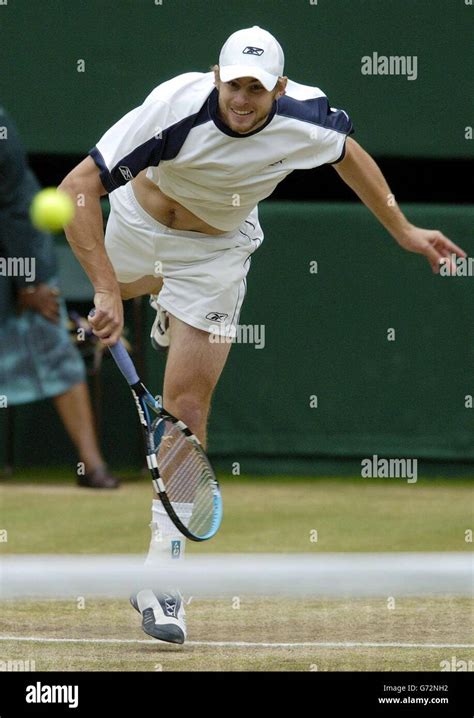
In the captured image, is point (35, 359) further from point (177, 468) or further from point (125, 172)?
point (125, 172)

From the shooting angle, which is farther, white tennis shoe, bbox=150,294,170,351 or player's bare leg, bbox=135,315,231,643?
white tennis shoe, bbox=150,294,170,351

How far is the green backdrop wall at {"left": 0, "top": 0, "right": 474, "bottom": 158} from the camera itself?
8.82 meters

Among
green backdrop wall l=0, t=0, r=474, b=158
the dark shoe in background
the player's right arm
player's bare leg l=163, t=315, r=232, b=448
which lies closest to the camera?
the player's right arm

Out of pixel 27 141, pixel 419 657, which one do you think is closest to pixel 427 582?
pixel 419 657

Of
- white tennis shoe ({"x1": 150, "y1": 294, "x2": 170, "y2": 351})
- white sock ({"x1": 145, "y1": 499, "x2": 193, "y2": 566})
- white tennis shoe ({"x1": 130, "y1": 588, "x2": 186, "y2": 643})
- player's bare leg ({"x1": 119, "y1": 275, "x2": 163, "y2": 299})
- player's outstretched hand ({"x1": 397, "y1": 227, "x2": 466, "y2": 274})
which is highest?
player's outstretched hand ({"x1": 397, "y1": 227, "x2": 466, "y2": 274})

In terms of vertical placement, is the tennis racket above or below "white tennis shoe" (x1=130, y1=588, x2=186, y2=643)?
above

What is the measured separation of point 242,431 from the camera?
29.0 ft

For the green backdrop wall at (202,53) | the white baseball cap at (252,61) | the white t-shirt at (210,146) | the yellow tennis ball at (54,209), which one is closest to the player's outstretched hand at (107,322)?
the yellow tennis ball at (54,209)

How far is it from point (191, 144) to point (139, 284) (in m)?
0.80

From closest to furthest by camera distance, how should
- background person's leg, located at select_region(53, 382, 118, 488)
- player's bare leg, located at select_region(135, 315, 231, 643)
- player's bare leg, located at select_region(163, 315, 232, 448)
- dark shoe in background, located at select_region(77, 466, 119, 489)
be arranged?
player's bare leg, located at select_region(135, 315, 231, 643) < player's bare leg, located at select_region(163, 315, 232, 448) < background person's leg, located at select_region(53, 382, 118, 488) < dark shoe in background, located at select_region(77, 466, 119, 489)

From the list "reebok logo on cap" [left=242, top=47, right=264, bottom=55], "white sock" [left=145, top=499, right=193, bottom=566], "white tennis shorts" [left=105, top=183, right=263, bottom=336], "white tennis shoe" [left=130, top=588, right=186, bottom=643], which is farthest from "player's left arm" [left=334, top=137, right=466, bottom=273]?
"white tennis shoe" [left=130, top=588, right=186, bottom=643]

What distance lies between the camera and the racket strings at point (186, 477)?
4172mm

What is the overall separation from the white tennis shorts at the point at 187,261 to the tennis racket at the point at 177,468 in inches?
17.3

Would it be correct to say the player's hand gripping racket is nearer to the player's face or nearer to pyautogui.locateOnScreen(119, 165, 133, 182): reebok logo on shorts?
pyautogui.locateOnScreen(119, 165, 133, 182): reebok logo on shorts
